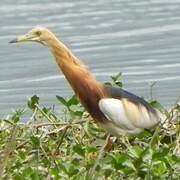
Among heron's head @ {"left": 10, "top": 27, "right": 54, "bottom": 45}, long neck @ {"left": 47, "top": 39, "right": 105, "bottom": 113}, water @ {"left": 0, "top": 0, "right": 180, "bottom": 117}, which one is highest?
heron's head @ {"left": 10, "top": 27, "right": 54, "bottom": 45}

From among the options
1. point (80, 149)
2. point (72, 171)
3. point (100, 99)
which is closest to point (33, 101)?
point (100, 99)

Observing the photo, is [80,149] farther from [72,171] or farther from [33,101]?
[33,101]

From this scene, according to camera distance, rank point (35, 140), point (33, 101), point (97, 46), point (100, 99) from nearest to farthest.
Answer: point (35, 140)
point (100, 99)
point (33, 101)
point (97, 46)

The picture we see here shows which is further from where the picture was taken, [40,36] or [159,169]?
[40,36]

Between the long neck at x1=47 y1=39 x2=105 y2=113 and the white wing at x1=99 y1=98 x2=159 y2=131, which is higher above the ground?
the long neck at x1=47 y1=39 x2=105 y2=113

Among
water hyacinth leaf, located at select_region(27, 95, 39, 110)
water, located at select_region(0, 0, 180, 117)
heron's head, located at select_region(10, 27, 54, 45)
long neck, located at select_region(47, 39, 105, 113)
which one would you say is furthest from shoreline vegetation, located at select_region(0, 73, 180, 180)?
water, located at select_region(0, 0, 180, 117)

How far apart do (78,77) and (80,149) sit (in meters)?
0.79

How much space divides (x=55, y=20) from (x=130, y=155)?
26.9ft

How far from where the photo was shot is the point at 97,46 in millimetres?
11828

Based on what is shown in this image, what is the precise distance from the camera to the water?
33.3 ft

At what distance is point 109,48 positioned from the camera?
11.7m

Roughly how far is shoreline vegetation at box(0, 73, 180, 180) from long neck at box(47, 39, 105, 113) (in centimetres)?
25

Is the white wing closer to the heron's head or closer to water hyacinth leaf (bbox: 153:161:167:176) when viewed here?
the heron's head

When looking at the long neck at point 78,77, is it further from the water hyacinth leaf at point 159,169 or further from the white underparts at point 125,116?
the water hyacinth leaf at point 159,169
